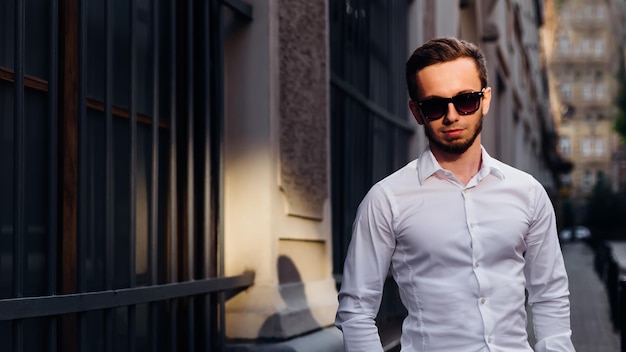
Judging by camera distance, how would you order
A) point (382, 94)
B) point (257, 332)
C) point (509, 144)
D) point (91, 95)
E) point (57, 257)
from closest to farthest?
point (57, 257)
point (91, 95)
point (257, 332)
point (382, 94)
point (509, 144)

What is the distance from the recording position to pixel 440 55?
2789 mm

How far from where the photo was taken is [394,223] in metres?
2.86

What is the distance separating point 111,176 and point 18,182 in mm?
628

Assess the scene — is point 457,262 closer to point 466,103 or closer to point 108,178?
point 466,103

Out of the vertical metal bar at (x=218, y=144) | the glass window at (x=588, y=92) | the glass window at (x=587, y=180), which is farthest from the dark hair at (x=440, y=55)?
the glass window at (x=588, y=92)

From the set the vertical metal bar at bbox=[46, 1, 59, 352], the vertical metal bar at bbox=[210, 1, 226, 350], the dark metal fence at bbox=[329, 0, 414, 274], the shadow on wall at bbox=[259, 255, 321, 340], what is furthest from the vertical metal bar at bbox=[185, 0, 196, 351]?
the dark metal fence at bbox=[329, 0, 414, 274]

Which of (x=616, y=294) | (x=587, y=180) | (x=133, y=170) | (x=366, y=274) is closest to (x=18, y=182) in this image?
(x=133, y=170)

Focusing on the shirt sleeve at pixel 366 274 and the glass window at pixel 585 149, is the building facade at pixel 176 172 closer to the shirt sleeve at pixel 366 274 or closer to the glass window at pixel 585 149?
the shirt sleeve at pixel 366 274

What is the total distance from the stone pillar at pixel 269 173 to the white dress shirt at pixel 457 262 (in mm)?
2172

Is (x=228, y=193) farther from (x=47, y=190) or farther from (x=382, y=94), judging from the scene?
(x=382, y=94)

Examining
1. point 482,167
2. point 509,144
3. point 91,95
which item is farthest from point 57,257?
point 509,144

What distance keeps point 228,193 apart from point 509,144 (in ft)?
49.9

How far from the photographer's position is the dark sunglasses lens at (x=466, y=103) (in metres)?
2.79

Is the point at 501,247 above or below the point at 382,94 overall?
below
